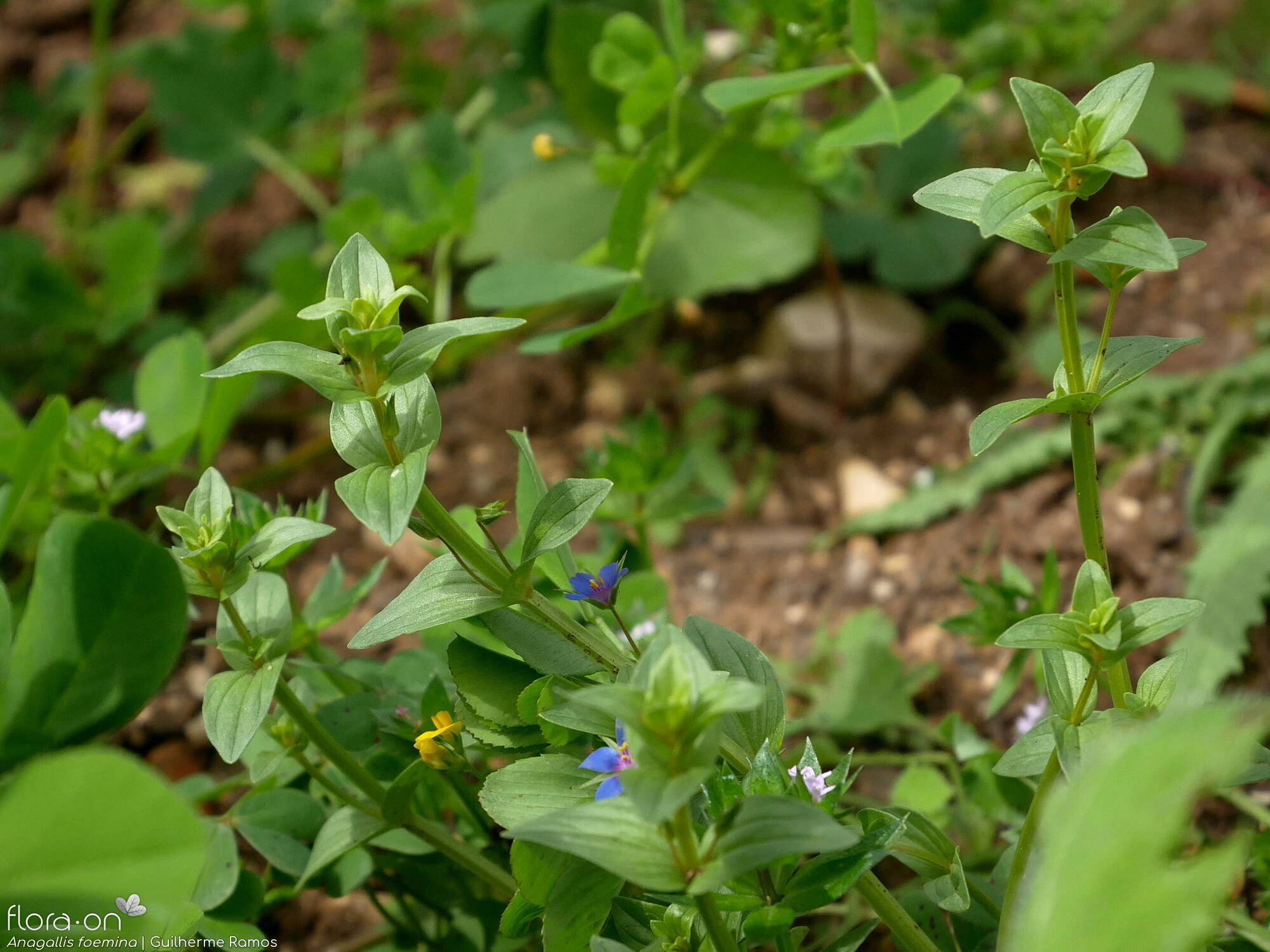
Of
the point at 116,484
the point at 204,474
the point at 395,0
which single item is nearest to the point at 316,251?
the point at 395,0

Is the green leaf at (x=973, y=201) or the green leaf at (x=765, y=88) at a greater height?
the green leaf at (x=973, y=201)

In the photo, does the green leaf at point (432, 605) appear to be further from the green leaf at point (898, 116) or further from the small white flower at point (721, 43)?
the small white flower at point (721, 43)

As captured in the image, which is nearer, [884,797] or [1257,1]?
[884,797]

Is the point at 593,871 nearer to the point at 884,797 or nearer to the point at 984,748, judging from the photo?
the point at 984,748

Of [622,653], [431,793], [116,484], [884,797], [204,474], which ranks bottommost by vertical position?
[884,797]

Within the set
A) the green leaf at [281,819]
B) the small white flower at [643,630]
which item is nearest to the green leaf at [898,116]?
the small white flower at [643,630]

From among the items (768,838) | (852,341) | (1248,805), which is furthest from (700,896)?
(852,341)

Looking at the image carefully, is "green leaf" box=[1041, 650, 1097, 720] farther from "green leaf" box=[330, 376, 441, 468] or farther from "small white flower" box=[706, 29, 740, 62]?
"small white flower" box=[706, 29, 740, 62]

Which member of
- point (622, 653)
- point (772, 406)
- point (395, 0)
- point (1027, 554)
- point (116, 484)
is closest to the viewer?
point (622, 653)
